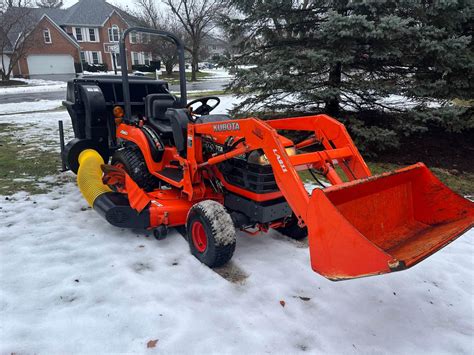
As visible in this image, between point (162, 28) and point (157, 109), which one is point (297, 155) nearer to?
point (157, 109)

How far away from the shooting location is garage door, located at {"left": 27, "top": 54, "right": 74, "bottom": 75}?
41094 mm

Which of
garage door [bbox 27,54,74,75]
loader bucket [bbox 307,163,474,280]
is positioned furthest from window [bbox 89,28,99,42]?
loader bucket [bbox 307,163,474,280]

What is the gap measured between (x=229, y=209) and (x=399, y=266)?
2.09 m

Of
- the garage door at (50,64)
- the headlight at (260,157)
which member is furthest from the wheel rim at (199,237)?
the garage door at (50,64)

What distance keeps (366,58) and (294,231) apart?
173 inches

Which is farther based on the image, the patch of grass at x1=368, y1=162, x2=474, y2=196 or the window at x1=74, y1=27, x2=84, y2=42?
the window at x1=74, y1=27, x2=84, y2=42

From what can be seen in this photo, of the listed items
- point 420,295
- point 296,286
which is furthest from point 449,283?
point 296,286

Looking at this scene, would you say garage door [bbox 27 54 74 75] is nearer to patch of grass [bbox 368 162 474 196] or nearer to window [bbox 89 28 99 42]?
window [bbox 89 28 99 42]

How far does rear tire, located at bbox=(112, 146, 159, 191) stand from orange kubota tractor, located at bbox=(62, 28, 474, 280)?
0.04 ft

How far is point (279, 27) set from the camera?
295 inches

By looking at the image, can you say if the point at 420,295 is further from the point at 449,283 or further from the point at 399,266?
the point at 399,266

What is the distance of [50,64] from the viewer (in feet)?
139

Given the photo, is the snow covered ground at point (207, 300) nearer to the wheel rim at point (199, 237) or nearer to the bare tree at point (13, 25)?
the wheel rim at point (199, 237)

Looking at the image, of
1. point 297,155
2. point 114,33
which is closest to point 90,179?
point 297,155
